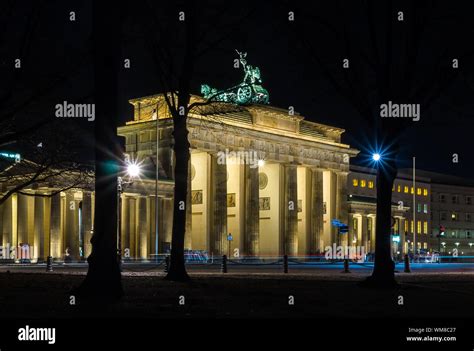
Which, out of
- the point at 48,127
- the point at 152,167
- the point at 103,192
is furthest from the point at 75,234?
the point at 103,192

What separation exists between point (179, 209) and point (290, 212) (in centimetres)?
6793

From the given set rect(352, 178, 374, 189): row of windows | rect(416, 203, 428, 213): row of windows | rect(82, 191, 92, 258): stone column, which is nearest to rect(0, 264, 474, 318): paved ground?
rect(82, 191, 92, 258): stone column

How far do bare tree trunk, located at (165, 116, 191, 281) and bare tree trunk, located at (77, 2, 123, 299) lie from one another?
10755mm

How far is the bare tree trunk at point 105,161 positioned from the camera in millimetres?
22031

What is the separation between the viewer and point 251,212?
9475 centimetres

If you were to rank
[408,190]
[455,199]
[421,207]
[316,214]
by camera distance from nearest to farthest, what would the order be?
[316,214], [408,190], [421,207], [455,199]

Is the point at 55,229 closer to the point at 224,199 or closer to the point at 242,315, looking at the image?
the point at 224,199

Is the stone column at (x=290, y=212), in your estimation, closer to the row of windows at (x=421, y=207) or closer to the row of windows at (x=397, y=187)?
the row of windows at (x=397, y=187)

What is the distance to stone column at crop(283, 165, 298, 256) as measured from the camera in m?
101

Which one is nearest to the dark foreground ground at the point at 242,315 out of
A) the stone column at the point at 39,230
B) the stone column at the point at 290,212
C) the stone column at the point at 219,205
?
the stone column at the point at 39,230

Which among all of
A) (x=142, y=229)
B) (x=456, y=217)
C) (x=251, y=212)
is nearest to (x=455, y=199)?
(x=456, y=217)

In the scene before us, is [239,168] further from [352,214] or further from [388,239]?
[388,239]

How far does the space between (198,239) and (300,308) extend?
76.5 meters

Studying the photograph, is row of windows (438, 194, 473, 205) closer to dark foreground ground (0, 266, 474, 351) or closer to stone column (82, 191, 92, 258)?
stone column (82, 191, 92, 258)
